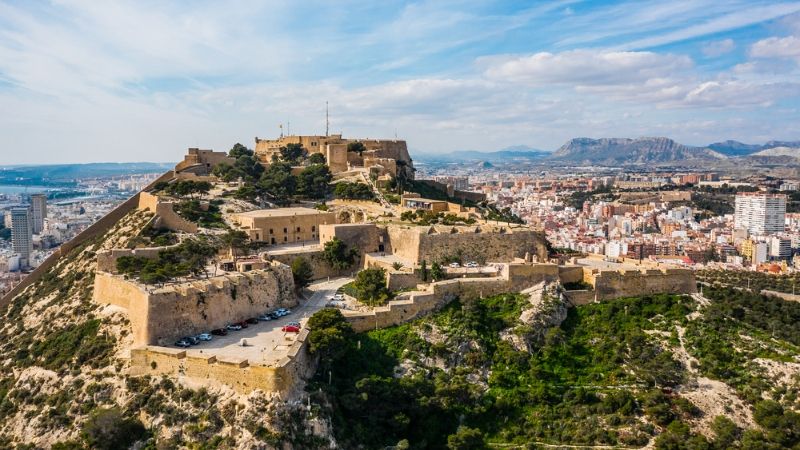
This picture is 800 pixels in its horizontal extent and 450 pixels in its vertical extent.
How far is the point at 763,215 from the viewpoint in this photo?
103562 mm

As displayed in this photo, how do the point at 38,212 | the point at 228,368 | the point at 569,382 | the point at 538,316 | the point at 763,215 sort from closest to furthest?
the point at 228,368 < the point at 569,382 < the point at 538,316 < the point at 763,215 < the point at 38,212

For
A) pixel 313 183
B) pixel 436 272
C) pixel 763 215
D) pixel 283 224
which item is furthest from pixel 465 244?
pixel 763 215

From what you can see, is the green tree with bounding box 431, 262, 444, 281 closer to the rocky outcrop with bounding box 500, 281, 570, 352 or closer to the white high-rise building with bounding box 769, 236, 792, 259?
the rocky outcrop with bounding box 500, 281, 570, 352

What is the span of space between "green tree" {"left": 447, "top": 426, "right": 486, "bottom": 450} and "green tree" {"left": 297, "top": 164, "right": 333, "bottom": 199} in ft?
86.7

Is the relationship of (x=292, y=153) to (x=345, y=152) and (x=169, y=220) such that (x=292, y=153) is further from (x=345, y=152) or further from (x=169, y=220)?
(x=169, y=220)

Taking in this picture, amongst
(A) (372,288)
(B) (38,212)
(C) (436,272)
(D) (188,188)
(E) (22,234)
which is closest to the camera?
(A) (372,288)

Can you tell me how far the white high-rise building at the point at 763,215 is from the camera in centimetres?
10206

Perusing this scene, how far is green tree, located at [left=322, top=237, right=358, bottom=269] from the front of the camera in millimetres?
33250

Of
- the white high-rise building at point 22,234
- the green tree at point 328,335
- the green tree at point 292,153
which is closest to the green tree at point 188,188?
the green tree at point 292,153

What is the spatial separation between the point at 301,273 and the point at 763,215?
9748 centimetres

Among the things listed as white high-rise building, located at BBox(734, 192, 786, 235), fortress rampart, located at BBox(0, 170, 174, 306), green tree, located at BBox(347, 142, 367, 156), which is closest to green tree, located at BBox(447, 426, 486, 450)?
fortress rampart, located at BBox(0, 170, 174, 306)

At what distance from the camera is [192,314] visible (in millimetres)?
24422

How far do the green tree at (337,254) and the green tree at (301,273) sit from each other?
7.86ft

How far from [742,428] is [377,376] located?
1407cm
